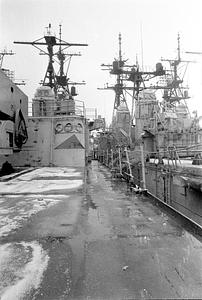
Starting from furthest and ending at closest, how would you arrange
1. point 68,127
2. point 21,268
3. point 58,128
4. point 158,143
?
1. point 158,143
2. point 58,128
3. point 68,127
4. point 21,268

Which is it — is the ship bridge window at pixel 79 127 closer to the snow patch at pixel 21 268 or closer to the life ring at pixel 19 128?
the life ring at pixel 19 128

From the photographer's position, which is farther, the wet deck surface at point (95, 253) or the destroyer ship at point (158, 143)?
the destroyer ship at point (158, 143)

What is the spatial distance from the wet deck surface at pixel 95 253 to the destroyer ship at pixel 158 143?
1.27 m

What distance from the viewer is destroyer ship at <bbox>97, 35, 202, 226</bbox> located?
8578 mm

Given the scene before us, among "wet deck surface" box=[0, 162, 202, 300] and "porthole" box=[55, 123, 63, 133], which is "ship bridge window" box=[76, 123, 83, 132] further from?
"wet deck surface" box=[0, 162, 202, 300]

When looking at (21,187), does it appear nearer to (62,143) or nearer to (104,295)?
(104,295)

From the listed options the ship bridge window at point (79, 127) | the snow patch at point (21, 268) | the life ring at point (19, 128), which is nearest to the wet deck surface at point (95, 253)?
the snow patch at point (21, 268)

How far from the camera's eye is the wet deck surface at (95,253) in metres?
2.33

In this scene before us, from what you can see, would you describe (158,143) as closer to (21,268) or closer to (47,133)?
(47,133)

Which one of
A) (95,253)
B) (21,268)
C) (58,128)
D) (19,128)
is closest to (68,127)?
(58,128)

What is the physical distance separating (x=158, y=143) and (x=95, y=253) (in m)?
17.0

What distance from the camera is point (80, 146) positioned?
1675cm

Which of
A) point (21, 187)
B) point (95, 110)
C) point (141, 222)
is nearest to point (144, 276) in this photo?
point (141, 222)

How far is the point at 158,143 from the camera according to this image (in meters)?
19.6
